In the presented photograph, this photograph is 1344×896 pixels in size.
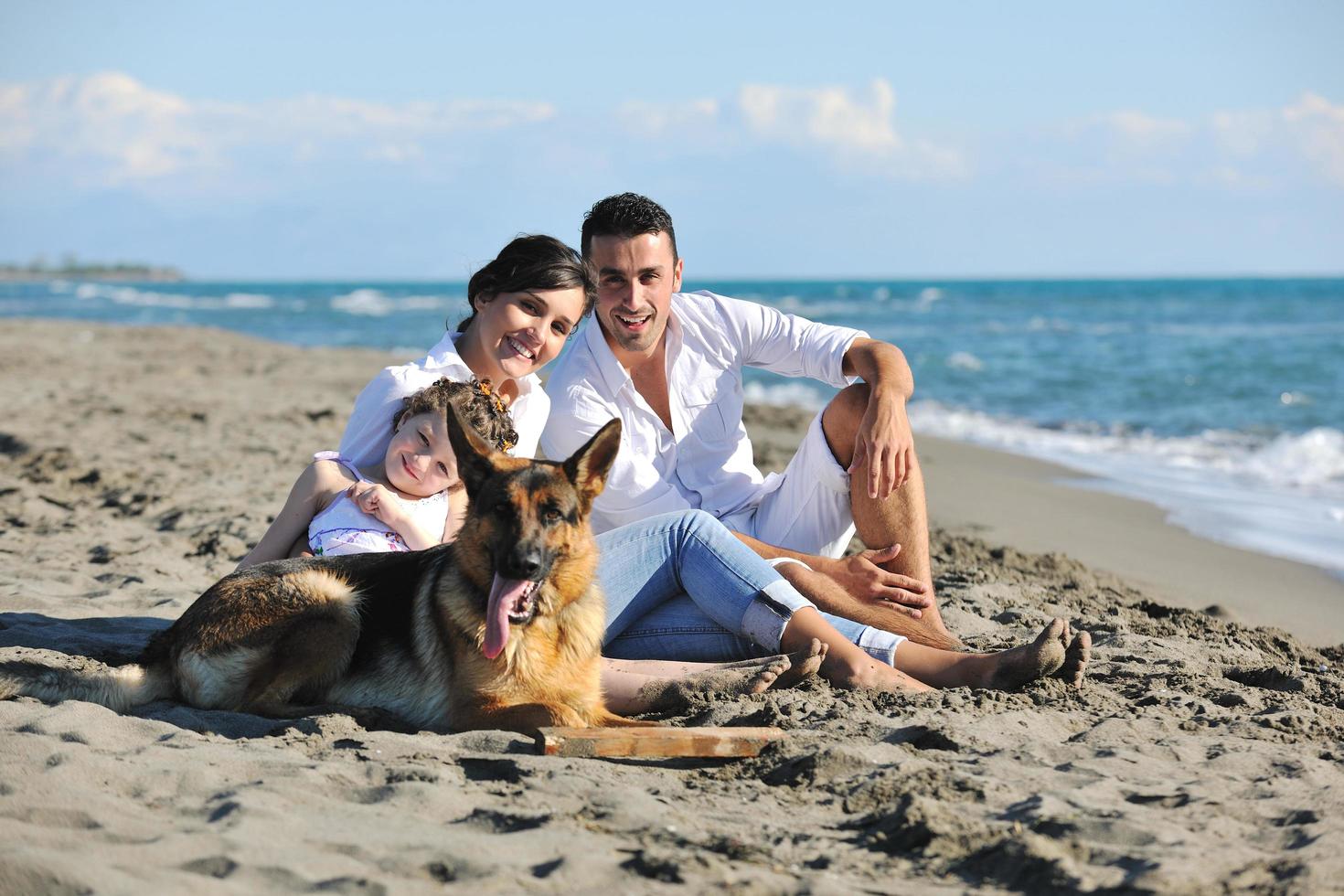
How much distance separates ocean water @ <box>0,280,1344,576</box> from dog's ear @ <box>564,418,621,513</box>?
177 inches

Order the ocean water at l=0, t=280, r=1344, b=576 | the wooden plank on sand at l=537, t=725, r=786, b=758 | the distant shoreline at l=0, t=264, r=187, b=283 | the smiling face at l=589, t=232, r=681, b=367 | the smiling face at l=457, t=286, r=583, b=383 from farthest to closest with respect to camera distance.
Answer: the distant shoreline at l=0, t=264, r=187, b=283
the ocean water at l=0, t=280, r=1344, b=576
the smiling face at l=589, t=232, r=681, b=367
the smiling face at l=457, t=286, r=583, b=383
the wooden plank on sand at l=537, t=725, r=786, b=758

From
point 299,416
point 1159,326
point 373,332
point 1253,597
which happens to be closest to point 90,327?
point 373,332

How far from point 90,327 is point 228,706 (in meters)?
27.4

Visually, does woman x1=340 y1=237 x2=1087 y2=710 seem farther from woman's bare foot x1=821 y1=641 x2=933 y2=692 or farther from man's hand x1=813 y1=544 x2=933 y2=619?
man's hand x1=813 y1=544 x2=933 y2=619

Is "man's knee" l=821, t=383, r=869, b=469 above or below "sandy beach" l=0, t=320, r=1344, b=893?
above

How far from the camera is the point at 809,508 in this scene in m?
5.38

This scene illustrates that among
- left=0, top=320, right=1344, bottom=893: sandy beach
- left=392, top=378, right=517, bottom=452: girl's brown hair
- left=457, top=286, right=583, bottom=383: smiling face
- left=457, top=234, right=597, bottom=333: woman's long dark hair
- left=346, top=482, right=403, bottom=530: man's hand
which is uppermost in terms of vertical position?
left=457, top=234, right=597, bottom=333: woman's long dark hair

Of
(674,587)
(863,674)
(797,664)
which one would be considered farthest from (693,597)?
(863,674)

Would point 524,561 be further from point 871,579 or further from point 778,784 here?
point 871,579

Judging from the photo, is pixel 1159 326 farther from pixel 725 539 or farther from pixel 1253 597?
pixel 725 539

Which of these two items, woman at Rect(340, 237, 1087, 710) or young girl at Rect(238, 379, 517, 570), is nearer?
woman at Rect(340, 237, 1087, 710)

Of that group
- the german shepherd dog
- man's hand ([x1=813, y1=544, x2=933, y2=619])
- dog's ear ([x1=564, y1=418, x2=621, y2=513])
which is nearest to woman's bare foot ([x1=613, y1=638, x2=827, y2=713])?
the german shepherd dog

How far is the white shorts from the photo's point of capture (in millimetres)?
5242

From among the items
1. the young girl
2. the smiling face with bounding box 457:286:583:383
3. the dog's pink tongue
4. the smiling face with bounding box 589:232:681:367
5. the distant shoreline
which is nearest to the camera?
the dog's pink tongue
